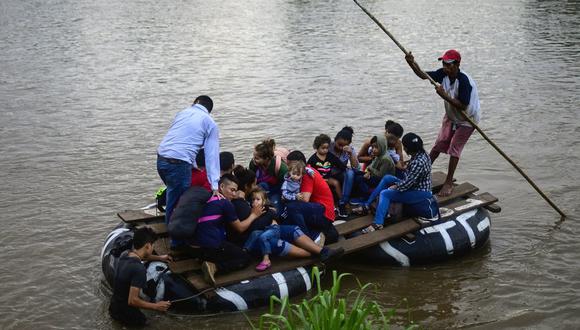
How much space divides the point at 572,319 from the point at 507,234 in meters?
2.16

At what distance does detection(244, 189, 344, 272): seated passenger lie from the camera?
750 centimetres

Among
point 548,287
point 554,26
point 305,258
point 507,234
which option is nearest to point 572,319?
point 548,287

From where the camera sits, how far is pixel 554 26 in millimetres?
25547

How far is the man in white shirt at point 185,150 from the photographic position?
748 cm

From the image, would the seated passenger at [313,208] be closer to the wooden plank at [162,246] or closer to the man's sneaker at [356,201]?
the man's sneaker at [356,201]

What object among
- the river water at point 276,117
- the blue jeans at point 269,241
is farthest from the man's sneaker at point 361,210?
the blue jeans at point 269,241

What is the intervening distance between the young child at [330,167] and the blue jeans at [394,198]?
70 cm

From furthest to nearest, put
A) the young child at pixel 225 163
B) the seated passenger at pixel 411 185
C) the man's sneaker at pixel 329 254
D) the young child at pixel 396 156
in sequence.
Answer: the young child at pixel 396 156
the seated passenger at pixel 411 185
the young child at pixel 225 163
the man's sneaker at pixel 329 254

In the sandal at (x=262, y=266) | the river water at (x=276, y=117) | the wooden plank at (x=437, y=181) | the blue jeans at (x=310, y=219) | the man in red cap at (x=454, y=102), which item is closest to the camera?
the sandal at (x=262, y=266)

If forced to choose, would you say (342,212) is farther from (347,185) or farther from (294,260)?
(294,260)

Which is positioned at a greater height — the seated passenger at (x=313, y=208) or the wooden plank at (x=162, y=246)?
the seated passenger at (x=313, y=208)

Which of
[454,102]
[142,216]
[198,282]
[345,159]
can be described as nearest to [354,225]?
[345,159]

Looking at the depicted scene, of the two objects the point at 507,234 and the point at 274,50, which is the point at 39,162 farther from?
the point at 274,50

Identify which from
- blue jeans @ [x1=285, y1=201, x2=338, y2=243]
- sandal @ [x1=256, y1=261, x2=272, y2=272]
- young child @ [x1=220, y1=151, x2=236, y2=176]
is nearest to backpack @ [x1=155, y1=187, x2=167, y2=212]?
young child @ [x1=220, y1=151, x2=236, y2=176]
